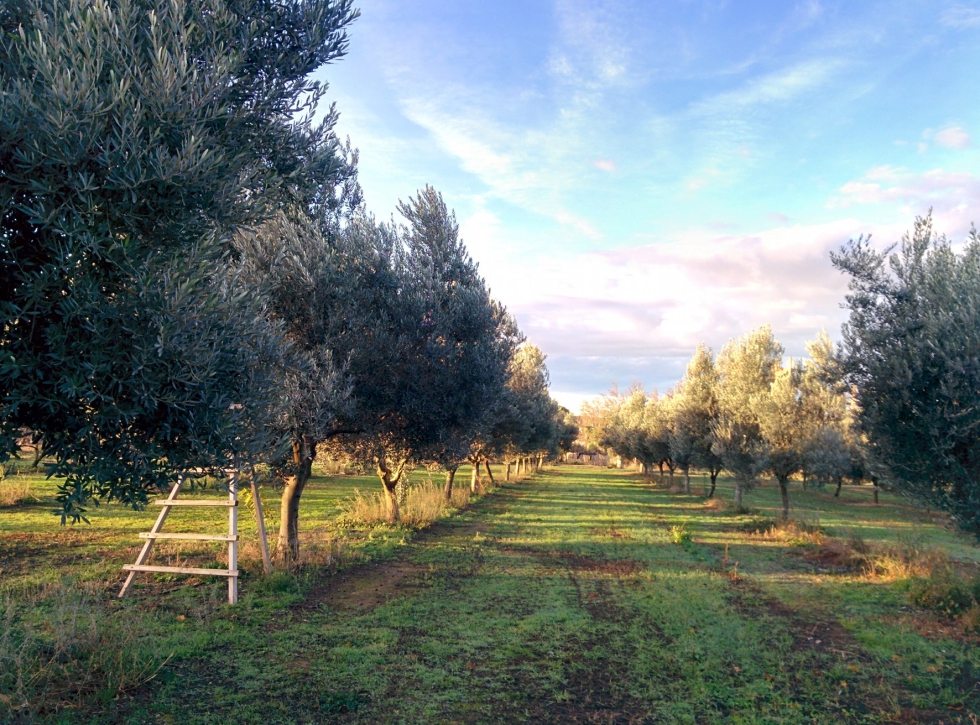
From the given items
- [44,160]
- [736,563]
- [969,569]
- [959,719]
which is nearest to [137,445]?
[44,160]

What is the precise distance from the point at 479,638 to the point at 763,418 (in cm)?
2183

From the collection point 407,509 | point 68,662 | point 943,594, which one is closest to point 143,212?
point 68,662

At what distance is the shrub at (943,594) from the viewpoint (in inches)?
471

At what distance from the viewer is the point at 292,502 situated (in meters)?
13.5

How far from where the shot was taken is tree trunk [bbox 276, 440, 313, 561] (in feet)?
41.7

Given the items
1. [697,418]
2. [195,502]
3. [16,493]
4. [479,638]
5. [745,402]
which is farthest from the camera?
[697,418]

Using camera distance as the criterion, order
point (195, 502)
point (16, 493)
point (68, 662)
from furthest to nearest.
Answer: point (16, 493), point (195, 502), point (68, 662)

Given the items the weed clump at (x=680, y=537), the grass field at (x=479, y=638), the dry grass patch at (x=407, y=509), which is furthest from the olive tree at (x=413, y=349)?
the weed clump at (x=680, y=537)

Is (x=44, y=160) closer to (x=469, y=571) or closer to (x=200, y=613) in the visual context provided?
(x=200, y=613)

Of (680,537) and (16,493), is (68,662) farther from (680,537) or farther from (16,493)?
(16,493)

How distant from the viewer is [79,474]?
4.39m

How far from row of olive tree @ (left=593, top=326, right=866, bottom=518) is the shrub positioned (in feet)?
22.4

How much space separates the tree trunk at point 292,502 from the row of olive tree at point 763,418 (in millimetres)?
15397

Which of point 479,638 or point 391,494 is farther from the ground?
point 391,494
